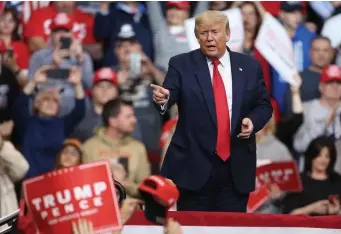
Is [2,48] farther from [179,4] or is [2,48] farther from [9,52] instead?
[179,4]

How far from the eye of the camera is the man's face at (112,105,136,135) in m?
9.19

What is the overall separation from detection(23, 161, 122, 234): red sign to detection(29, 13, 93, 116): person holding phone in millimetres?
4548

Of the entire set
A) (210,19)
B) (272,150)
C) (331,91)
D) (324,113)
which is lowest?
(272,150)

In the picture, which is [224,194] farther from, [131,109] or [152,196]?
[131,109]

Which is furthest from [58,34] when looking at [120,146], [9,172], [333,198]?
[333,198]

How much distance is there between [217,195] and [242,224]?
23cm

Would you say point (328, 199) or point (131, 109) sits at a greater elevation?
point (131, 109)

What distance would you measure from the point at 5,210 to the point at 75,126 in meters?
1.52

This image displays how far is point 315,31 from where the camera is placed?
10.7 m

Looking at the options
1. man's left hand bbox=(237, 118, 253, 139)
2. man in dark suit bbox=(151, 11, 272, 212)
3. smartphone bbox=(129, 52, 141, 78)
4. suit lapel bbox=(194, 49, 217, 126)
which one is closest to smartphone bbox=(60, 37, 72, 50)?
smartphone bbox=(129, 52, 141, 78)

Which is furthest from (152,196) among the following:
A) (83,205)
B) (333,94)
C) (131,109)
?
(333,94)

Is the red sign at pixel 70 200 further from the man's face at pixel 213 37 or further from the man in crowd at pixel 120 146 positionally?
the man in crowd at pixel 120 146

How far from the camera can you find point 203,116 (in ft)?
19.0

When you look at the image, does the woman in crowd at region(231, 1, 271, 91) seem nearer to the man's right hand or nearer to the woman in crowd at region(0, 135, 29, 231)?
the woman in crowd at region(0, 135, 29, 231)
